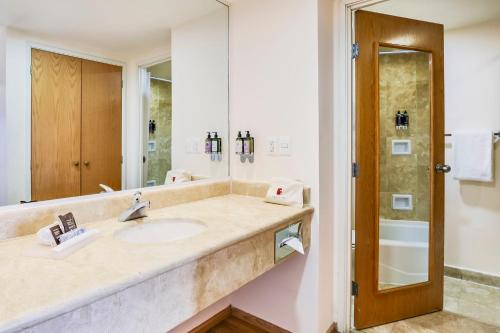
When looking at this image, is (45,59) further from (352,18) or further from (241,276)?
(352,18)

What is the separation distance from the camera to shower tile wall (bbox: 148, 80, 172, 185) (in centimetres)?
154

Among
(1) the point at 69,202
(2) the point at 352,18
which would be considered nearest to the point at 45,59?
(1) the point at 69,202

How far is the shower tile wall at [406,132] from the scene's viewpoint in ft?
6.33

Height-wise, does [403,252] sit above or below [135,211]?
below

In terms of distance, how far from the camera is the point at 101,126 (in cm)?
133

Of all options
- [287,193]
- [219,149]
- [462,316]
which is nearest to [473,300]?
[462,316]

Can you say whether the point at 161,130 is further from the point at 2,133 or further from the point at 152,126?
the point at 2,133

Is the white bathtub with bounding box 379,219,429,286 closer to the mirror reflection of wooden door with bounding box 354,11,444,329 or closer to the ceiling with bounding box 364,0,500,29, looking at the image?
the mirror reflection of wooden door with bounding box 354,11,444,329

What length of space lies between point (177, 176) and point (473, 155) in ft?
7.62

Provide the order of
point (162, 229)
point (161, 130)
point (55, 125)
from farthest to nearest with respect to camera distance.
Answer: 1. point (161, 130)
2. point (162, 229)
3. point (55, 125)

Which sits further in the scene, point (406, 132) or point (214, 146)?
point (406, 132)

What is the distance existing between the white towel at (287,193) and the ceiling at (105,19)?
999 mm

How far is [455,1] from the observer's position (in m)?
2.02

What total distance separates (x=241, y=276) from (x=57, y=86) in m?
1.05
